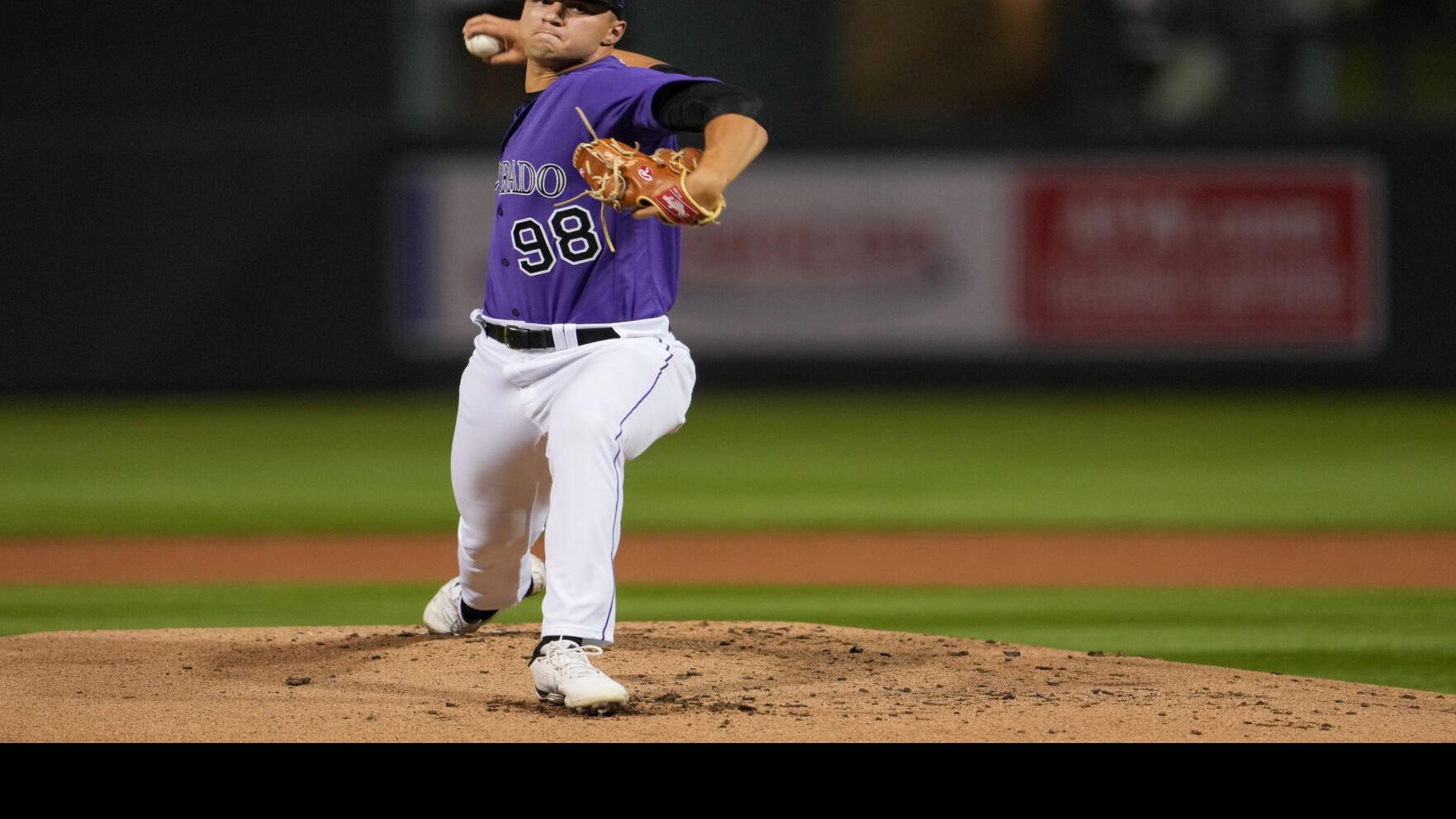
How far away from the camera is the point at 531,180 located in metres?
4.50

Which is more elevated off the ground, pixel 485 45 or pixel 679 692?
pixel 485 45

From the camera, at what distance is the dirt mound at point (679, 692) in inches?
166

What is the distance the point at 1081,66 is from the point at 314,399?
6.35 metres

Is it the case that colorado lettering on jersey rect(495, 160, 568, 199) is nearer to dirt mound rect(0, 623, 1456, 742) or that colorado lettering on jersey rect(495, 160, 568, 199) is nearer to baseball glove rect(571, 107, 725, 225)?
baseball glove rect(571, 107, 725, 225)

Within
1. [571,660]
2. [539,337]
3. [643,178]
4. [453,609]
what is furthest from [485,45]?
[571,660]

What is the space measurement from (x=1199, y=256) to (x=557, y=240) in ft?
34.9

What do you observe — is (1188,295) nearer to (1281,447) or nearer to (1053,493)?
(1281,447)

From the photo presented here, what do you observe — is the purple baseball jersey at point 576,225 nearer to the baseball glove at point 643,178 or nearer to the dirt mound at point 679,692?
the baseball glove at point 643,178

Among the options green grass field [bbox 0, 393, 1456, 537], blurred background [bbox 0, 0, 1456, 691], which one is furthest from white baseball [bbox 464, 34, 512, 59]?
blurred background [bbox 0, 0, 1456, 691]

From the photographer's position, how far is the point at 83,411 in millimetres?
14148

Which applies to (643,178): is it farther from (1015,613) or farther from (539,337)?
(1015,613)

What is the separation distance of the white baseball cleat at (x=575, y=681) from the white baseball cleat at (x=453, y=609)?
977 mm

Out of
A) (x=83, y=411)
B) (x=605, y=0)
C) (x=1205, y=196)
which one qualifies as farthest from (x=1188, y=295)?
(x=605, y=0)

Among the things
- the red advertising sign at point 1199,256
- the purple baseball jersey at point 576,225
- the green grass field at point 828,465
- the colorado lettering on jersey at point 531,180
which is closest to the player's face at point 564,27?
the purple baseball jersey at point 576,225
